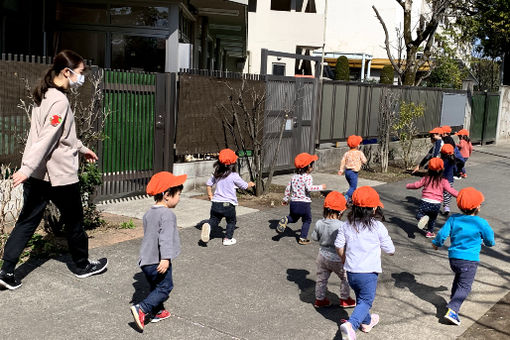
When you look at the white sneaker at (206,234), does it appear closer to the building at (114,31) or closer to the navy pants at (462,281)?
the navy pants at (462,281)

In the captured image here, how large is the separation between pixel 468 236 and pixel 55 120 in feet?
12.1

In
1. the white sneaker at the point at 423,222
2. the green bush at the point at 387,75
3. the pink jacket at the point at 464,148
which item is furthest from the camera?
the green bush at the point at 387,75

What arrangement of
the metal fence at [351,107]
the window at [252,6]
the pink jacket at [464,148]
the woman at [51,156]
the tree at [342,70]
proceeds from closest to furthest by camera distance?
the woman at [51,156], the pink jacket at [464,148], the metal fence at [351,107], the window at [252,6], the tree at [342,70]

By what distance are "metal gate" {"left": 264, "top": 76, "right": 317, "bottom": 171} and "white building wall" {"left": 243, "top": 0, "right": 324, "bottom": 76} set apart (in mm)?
13489

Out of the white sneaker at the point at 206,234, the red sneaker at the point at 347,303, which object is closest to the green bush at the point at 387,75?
the white sneaker at the point at 206,234

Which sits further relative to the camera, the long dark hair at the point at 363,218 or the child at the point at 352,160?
the child at the point at 352,160

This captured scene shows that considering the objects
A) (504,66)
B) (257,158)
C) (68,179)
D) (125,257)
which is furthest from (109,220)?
(504,66)

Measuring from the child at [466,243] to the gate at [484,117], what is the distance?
16.7 m

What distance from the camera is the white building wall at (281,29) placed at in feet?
A: 85.8

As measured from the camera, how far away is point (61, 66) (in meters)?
5.30

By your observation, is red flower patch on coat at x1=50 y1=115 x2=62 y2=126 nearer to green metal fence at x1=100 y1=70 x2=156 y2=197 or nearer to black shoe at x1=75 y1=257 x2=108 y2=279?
black shoe at x1=75 y1=257 x2=108 y2=279

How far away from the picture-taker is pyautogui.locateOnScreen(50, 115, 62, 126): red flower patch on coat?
5.09 m

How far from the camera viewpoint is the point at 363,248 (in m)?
4.73

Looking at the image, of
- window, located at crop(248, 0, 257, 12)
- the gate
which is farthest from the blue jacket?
window, located at crop(248, 0, 257, 12)
